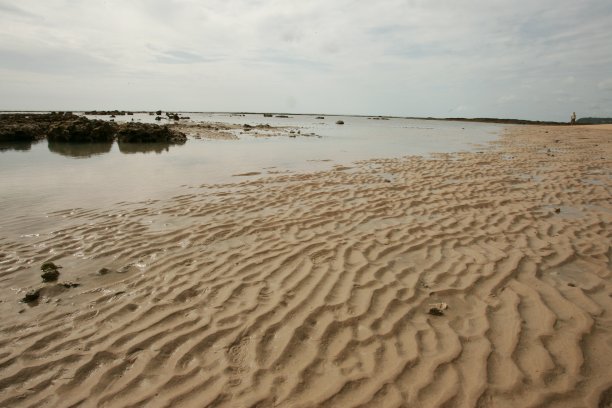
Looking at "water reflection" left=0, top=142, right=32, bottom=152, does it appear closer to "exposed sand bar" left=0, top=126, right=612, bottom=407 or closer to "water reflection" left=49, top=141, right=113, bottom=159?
"water reflection" left=49, top=141, right=113, bottom=159

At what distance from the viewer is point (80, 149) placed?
63.3ft

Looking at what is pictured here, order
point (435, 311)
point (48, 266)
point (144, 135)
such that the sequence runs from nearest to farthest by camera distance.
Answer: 1. point (435, 311)
2. point (48, 266)
3. point (144, 135)

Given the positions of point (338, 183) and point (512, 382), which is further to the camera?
point (338, 183)

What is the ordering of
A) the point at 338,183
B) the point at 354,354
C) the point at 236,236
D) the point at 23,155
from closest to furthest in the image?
the point at 354,354
the point at 236,236
the point at 338,183
the point at 23,155

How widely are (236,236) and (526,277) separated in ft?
15.2

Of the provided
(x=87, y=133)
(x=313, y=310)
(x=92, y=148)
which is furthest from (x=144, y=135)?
(x=313, y=310)

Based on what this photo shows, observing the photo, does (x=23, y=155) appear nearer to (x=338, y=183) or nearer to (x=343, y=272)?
(x=338, y=183)

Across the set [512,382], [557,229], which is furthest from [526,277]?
[557,229]

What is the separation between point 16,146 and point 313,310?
78.5 ft

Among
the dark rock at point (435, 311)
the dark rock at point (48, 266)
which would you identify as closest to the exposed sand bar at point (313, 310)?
the dark rock at point (435, 311)

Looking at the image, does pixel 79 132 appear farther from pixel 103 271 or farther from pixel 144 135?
pixel 103 271

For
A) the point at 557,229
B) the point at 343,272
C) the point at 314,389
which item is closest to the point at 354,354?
the point at 314,389

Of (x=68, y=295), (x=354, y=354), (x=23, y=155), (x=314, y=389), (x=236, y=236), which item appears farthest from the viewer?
(x=23, y=155)

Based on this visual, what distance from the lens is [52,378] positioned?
3.05 metres
